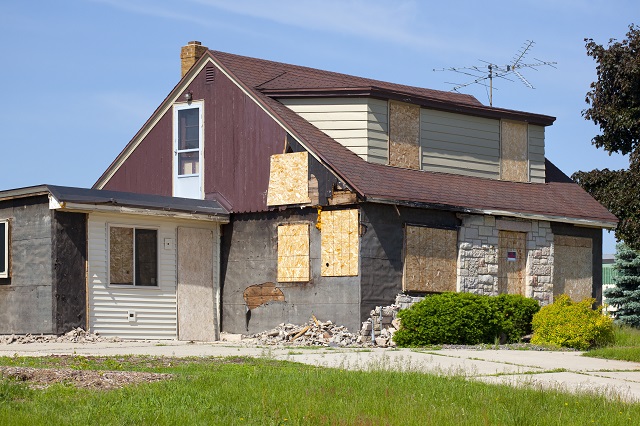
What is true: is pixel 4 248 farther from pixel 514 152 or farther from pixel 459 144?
pixel 514 152

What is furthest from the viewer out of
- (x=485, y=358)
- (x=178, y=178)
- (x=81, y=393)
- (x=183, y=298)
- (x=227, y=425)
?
(x=178, y=178)

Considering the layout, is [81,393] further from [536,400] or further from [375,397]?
[536,400]

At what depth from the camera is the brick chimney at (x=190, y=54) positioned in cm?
3094

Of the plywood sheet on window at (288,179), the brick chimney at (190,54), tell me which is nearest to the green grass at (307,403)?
the plywood sheet on window at (288,179)

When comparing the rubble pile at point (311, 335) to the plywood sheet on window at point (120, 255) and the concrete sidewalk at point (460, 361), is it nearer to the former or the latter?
the concrete sidewalk at point (460, 361)

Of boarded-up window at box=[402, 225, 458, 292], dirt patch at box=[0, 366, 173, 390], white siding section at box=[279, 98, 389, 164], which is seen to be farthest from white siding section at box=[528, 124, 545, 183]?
dirt patch at box=[0, 366, 173, 390]

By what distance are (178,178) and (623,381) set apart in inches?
615

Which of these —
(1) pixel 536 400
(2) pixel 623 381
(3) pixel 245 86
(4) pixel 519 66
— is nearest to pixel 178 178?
(3) pixel 245 86

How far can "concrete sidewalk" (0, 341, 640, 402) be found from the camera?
15.8 metres

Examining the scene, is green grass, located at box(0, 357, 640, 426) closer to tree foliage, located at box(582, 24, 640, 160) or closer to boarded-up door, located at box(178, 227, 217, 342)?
boarded-up door, located at box(178, 227, 217, 342)

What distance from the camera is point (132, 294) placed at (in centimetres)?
2519

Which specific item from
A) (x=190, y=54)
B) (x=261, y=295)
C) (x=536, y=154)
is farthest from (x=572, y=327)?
(x=190, y=54)

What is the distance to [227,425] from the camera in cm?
1112

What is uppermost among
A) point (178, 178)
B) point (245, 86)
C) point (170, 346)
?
point (245, 86)
